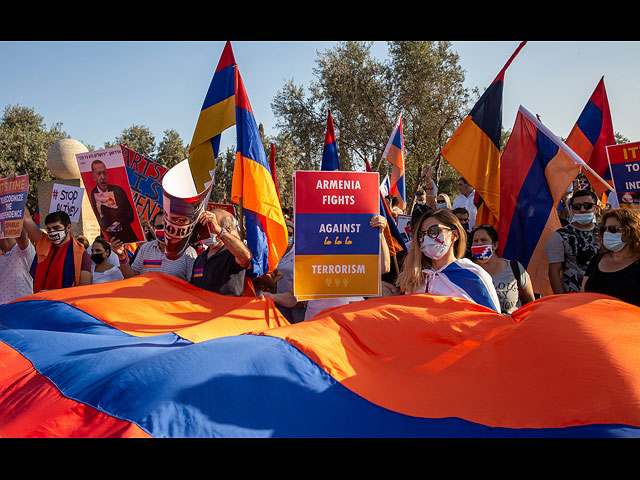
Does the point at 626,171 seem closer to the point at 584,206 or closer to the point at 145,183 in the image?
the point at 584,206

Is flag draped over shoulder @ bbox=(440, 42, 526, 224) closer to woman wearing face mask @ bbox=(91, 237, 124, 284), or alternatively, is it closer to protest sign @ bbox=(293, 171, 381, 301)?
protest sign @ bbox=(293, 171, 381, 301)

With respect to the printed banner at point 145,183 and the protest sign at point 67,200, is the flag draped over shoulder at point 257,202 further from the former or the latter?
the protest sign at point 67,200

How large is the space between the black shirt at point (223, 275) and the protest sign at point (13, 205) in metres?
2.46

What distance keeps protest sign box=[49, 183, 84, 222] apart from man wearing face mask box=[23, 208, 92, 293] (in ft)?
5.31

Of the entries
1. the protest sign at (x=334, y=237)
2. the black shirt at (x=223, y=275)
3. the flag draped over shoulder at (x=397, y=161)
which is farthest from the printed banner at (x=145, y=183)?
the protest sign at (x=334, y=237)

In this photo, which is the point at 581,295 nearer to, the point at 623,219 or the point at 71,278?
the point at 623,219

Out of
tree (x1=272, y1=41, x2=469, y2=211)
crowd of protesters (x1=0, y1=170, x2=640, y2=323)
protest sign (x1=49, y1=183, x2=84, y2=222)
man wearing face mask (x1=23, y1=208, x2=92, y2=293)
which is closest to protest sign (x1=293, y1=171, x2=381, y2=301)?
crowd of protesters (x1=0, y1=170, x2=640, y2=323)

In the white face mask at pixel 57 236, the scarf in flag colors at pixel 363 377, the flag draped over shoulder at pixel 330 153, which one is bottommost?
the scarf in flag colors at pixel 363 377

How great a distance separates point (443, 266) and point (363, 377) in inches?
51.4

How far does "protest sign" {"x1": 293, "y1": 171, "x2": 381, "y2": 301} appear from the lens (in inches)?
182

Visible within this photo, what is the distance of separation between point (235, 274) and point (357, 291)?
1280 millimetres

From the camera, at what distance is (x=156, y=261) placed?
6.14m

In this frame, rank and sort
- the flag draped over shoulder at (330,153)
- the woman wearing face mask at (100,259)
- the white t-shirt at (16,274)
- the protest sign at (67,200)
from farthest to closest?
the protest sign at (67,200)
the woman wearing face mask at (100,259)
the flag draped over shoulder at (330,153)
the white t-shirt at (16,274)

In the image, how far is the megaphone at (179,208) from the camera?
4.48 m
